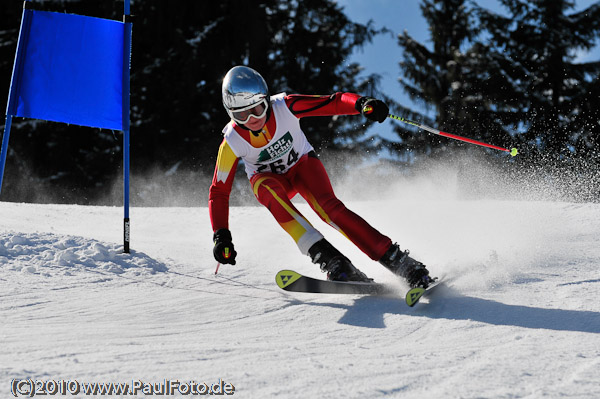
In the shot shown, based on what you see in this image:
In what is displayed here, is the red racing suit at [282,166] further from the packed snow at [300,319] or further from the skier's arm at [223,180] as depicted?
the packed snow at [300,319]

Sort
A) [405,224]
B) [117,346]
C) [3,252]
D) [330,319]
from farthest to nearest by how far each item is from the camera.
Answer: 1. [405,224]
2. [3,252]
3. [330,319]
4. [117,346]

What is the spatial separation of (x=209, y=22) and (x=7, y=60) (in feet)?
18.6

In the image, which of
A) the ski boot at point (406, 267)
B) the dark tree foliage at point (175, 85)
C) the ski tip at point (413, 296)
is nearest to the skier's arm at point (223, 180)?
the ski boot at point (406, 267)

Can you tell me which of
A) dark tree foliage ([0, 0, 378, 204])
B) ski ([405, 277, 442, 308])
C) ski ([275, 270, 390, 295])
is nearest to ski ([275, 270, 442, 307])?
ski ([275, 270, 390, 295])

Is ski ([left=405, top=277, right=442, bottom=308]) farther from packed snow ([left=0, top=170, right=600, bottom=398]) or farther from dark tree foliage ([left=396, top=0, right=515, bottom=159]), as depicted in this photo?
dark tree foliage ([left=396, top=0, right=515, bottom=159])

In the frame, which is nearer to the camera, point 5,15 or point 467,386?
point 467,386

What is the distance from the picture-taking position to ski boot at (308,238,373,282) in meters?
3.28

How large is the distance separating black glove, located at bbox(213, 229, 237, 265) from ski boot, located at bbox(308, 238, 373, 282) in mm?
454

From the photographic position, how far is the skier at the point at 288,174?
3314 millimetres

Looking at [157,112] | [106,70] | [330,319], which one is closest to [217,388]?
[330,319]

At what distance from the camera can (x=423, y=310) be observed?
2.89m

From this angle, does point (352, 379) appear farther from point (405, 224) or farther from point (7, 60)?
point (7, 60)

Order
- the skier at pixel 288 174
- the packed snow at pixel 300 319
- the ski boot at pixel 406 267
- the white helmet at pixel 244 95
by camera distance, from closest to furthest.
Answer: the packed snow at pixel 300 319
the ski boot at pixel 406 267
the skier at pixel 288 174
the white helmet at pixel 244 95

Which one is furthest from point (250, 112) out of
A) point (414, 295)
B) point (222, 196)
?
point (414, 295)
